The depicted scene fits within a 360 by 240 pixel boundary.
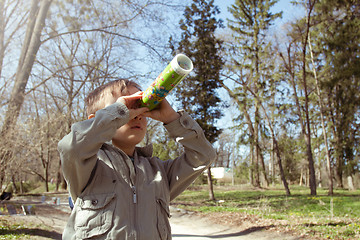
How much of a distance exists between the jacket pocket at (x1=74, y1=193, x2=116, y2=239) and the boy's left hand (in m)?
0.48

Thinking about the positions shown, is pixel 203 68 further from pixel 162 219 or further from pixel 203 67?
pixel 162 219

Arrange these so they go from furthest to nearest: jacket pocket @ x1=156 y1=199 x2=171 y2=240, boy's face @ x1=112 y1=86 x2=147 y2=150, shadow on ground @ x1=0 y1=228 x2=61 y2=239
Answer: shadow on ground @ x1=0 y1=228 x2=61 y2=239 → boy's face @ x1=112 y1=86 x2=147 y2=150 → jacket pocket @ x1=156 y1=199 x2=171 y2=240

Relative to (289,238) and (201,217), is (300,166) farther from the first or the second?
(289,238)

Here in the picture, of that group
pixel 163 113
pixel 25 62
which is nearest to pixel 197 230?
pixel 25 62

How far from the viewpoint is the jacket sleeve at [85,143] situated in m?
1.40

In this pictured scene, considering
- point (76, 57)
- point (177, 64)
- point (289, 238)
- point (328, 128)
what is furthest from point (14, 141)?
point (328, 128)

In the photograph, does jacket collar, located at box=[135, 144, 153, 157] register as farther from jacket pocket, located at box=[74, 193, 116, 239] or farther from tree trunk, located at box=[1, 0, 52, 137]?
tree trunk, located at box=[1, 0, 52, 137]

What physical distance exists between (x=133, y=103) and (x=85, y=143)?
35 centimetres

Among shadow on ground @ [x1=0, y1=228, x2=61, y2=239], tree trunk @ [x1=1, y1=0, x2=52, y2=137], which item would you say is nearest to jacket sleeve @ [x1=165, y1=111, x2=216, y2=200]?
shadow on ground @ [x1=0, y1=228, x2=61, y2=239]

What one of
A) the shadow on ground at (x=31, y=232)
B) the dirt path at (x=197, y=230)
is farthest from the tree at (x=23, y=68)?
the shadow on ground at (x=31, y=232)

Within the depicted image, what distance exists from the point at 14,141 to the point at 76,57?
12.6 meters

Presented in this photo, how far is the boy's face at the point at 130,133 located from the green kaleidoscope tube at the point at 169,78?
0.59 ft

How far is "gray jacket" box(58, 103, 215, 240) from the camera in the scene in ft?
4.62

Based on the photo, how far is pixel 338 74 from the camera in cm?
1881
